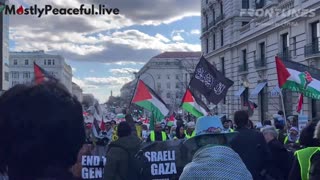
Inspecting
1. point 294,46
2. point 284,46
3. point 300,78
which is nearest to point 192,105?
point 300,78

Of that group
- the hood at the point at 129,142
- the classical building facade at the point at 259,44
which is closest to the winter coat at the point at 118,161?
the hood at the point at 129,142

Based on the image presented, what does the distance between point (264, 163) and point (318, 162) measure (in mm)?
2967

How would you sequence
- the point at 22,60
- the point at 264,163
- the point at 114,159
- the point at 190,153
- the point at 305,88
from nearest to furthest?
the point at 190,153
the point at 114,159
the point at 264,163
the point at 305,88
the point at 22,60

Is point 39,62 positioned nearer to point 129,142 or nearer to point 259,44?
point 259,44

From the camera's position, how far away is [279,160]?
6.86 metres

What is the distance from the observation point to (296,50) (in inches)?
1238

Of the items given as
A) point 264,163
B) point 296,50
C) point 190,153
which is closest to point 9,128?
point 190,153

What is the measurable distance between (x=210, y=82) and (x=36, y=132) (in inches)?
466

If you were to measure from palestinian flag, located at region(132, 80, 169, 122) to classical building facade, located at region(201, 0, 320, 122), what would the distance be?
1504cm

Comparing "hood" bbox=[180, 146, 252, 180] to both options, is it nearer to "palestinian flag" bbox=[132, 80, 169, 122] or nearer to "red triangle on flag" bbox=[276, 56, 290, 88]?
"red triangle on flag" bbox=[276, 56, 290, 88]

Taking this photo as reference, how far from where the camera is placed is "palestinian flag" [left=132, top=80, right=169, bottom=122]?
14.9 metres

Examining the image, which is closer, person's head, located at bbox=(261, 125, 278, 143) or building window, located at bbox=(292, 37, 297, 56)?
person's head, located at bbox=(261, 125, 278, 143)

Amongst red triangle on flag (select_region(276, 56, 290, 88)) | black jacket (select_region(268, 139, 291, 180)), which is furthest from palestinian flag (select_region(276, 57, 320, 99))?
black jacket (select_region(268, 139, 291, 180))

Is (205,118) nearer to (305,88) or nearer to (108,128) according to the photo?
(305,88)
